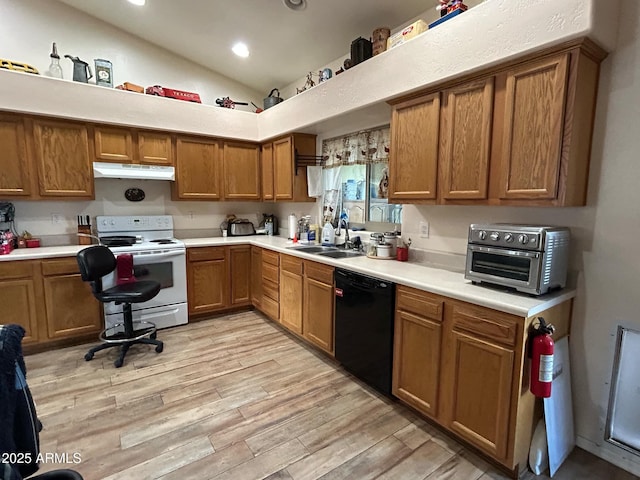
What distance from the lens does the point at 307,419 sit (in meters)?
2.13

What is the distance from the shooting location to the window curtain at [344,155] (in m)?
3.04

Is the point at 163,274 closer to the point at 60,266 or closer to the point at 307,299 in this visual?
the point at 60,266

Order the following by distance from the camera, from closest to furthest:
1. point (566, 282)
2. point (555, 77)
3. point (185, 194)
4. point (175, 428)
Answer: point (555, 77) < point (566, 282) < point (175, 428) < point (185, 194)

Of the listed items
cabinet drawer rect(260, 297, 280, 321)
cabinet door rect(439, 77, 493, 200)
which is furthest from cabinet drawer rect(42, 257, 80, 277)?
cabinet door rect(439, 77, 493, 200)

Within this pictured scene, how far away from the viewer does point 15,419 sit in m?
0.92

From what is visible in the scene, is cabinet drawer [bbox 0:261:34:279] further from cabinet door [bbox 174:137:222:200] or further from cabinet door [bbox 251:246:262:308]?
cabinet door [bbox 251:246:262:308]

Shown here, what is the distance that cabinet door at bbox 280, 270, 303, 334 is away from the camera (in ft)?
10.4

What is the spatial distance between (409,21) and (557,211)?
1.92 m

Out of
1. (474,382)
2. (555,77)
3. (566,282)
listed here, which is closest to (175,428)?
(474,382)

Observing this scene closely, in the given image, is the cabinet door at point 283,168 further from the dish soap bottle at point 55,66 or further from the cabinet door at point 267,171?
the dish soap bottle at point 55,66

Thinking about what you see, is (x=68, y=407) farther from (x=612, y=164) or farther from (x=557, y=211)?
(x=612, y=164)

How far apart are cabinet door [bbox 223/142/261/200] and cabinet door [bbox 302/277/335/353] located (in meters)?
1.82

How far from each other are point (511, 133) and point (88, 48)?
163 inches

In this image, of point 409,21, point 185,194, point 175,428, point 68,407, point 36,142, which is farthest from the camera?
point 185,194
